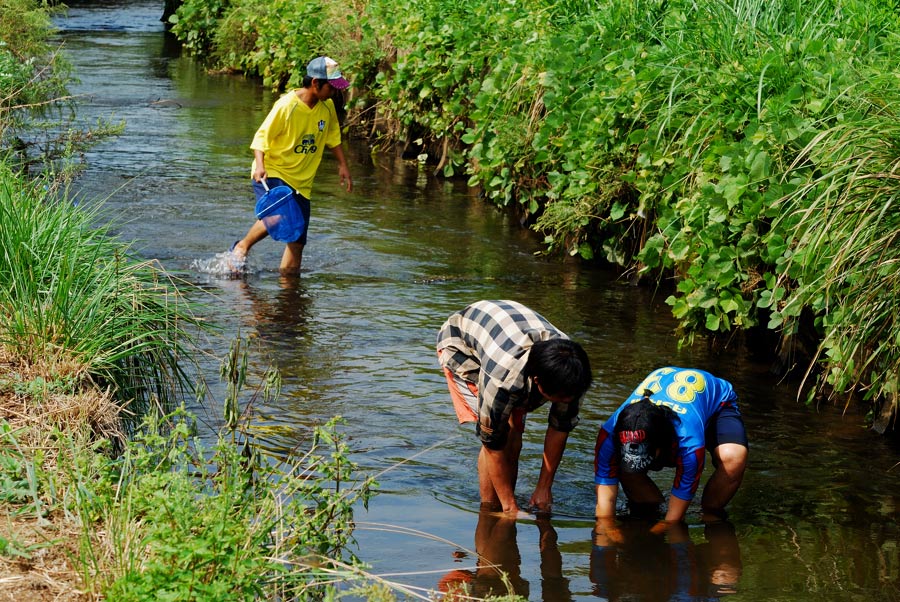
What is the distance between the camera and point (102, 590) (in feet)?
11.0

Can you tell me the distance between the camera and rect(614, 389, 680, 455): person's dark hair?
462 centimetres

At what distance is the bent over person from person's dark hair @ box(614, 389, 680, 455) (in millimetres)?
210

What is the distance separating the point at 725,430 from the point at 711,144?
243 cm

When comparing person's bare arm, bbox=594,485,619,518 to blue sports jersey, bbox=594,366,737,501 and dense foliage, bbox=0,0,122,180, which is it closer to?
blue sports jersey, bbox=594,366,737,501

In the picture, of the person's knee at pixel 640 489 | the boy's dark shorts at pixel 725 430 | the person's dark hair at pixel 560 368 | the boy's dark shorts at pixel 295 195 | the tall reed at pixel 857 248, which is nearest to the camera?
the person's dark hair at pixel 560 368

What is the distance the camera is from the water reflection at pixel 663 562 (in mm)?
4414

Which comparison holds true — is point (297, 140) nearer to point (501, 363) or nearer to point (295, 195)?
point (295, 195)

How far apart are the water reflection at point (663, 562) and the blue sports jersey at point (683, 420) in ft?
0.72

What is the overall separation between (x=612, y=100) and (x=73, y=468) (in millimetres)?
5274

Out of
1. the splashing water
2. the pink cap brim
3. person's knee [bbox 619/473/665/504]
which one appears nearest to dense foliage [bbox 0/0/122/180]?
the splashing water

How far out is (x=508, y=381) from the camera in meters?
4.45

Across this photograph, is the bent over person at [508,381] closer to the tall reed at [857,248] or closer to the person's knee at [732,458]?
the person's knee at [732,458]

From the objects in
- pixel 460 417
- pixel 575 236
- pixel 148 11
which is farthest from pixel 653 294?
pixel 148 11

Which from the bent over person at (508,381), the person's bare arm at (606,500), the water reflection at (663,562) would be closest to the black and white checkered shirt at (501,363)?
the bent over person at (508,381)
